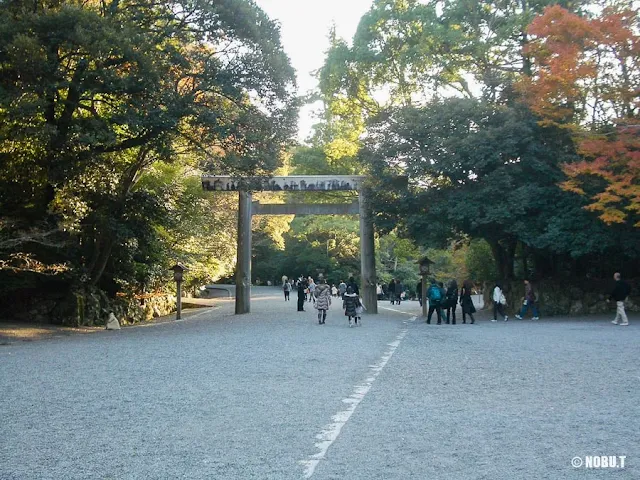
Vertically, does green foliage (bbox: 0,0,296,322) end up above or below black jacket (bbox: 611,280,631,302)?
above

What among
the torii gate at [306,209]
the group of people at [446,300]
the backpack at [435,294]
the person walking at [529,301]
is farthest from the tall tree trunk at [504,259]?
the backpack at [435,294]

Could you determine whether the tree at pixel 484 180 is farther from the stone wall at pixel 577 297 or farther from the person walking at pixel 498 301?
the person walking at pixel 498 301

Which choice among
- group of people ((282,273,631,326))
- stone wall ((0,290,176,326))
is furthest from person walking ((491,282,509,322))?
stone wall ((0,290,176,326))

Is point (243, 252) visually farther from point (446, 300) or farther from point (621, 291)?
point (621, 291)

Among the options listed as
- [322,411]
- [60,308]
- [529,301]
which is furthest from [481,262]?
[322,411]

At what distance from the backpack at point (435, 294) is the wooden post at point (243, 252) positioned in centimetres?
885

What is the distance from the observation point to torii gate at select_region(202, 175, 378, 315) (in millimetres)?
26531

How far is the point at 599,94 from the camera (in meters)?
20.5

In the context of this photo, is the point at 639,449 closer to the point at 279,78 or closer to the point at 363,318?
the point at 279,78

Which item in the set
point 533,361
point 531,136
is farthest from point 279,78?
point 533,361

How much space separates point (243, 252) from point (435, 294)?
923 centimetres

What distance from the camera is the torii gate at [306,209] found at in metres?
26.5

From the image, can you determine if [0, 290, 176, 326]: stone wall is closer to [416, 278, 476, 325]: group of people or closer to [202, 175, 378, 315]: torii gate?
[202, 175, 378, 315]: torii gate

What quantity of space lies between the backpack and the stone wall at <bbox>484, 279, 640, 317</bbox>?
498 cm
